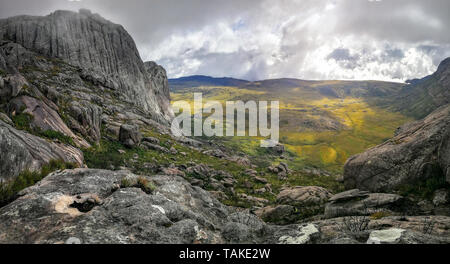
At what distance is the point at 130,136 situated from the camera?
4744 centimetres

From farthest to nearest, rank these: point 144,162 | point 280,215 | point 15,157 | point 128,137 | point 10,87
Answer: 1. point 128,137
2. point 144,162
3. point 280,215
4. point 10,87
5. point 15,157

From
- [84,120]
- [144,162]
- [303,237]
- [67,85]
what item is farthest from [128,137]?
[67,85]

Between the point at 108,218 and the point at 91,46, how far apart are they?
130m

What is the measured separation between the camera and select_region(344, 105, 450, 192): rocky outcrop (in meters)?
16.0

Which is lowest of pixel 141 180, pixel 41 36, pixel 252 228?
pixel 252 228

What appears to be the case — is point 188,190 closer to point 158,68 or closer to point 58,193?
point 58,193

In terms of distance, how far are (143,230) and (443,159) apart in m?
19.7

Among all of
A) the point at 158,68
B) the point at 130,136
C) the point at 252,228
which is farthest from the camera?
the point at 158,68


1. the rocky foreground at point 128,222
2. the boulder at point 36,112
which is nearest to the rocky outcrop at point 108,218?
the rocky foreground at point 128,222

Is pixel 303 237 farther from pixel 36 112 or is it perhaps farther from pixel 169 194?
pixel 36 112

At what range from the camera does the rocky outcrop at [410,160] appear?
1602cm

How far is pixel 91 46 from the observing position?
109875 millimetres
